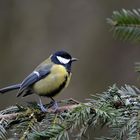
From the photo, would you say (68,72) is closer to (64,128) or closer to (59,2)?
(64,128)

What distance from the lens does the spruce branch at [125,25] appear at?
1217 mm

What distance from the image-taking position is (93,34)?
14.9 ft

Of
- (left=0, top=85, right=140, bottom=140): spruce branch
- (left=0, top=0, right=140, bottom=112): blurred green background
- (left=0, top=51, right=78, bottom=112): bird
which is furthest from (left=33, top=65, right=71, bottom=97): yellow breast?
(left=0, top=0, right=140, bottom=112): blurred green background

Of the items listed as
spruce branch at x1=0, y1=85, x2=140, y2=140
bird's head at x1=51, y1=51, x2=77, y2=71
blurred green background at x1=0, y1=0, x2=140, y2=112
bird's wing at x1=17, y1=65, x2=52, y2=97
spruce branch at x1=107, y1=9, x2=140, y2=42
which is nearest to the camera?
spruce branch at x1=0, y1=85, x2=140, y2=140

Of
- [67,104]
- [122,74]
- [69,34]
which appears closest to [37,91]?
[67,104]

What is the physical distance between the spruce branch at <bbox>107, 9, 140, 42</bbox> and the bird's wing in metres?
0.65

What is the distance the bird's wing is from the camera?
70.8 inches

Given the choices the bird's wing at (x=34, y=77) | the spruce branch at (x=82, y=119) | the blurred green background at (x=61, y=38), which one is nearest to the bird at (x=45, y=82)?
the bird's wing at (x=34, y=77)

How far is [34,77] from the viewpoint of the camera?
6.06 feet

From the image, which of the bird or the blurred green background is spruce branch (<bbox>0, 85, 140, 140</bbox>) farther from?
the blurred green background

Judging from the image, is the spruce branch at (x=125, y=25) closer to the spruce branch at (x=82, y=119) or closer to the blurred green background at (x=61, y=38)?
the spruce branch at (x=82, y=119)

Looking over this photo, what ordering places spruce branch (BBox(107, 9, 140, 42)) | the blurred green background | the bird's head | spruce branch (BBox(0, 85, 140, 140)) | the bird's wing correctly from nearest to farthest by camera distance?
1. spruce branch (BBox(0, 85, 140, 140))
2. spruce branch (BBox(107, 9, 140, 42))
3. the bird's wing
4. the bird's head
5. the blurred green background

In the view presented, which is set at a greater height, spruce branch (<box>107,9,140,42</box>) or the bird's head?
spruce branch (<box>107,9,140,42</box>)

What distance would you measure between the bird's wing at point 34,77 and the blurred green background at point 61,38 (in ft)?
7.80
